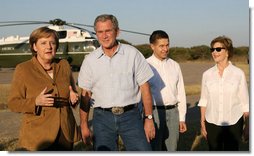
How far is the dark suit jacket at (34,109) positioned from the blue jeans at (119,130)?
21 cm

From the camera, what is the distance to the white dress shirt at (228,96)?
2596 mm

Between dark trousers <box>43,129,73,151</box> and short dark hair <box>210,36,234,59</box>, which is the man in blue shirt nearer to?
dark trousers <box>43,129,73,151</box>

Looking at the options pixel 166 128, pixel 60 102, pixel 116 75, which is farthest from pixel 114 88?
pixel 166 128

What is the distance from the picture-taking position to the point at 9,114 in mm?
6945

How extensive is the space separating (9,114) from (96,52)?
199 inches

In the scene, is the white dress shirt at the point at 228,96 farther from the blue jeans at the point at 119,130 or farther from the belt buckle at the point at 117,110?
the belt buckle at the point at 117,110

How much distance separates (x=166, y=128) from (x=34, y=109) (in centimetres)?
119

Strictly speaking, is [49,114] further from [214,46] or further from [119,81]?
[214,46]

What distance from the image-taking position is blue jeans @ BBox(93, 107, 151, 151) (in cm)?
229

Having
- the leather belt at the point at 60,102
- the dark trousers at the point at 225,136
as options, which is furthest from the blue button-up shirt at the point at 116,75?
the dark trousers at the point at 225,136

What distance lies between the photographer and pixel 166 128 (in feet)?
9.64

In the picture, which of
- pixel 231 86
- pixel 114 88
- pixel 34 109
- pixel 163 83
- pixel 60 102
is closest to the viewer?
pixel 34 109

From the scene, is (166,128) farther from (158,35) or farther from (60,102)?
(60,102)

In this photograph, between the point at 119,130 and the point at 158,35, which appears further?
the point at 158,35
